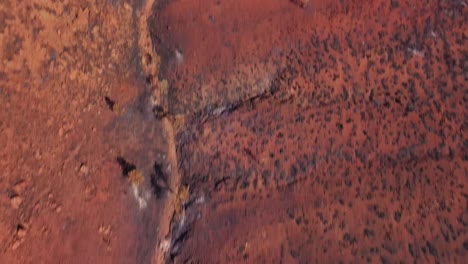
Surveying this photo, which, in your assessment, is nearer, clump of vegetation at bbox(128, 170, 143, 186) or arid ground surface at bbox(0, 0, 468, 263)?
arid ground surface at bbox(0, 0, 468, 263)

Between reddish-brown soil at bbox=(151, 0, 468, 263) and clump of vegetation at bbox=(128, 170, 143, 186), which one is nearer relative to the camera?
reddish-brown soil at bbox=(151, 0, 468, 263)

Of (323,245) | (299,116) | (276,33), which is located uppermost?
(276,33)

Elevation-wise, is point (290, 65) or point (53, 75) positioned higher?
point (53, 75)

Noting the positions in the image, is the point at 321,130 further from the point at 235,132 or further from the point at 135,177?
the point at 135,177

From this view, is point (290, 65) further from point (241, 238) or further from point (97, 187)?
point (97, 187)

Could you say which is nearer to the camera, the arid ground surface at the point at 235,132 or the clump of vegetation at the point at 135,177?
the arid ground surface at the point at 235,132

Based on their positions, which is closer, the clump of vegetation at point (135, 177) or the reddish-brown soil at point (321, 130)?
the reddish-brown soil at point (321, 130)

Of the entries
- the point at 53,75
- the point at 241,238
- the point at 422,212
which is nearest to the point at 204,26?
the point at 53,75

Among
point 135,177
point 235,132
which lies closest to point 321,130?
point 235,132
